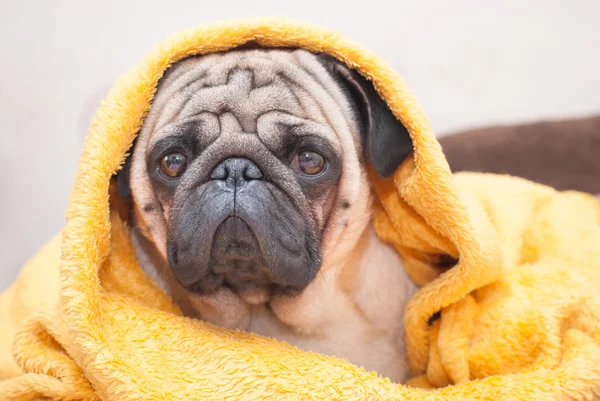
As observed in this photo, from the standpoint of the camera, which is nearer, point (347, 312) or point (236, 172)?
point (236, 172)

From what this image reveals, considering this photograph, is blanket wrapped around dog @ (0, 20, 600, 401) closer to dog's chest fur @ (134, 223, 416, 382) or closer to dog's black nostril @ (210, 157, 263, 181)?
dog's chest fur @ (134, 223, 416, 382)

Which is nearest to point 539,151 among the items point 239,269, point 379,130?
point 379,130

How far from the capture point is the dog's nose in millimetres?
1267

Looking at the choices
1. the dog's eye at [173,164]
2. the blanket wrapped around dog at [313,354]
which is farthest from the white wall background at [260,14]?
the dog's eye at [173,164]

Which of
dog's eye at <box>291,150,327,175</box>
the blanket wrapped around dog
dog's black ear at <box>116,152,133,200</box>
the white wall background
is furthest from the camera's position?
the white wall background

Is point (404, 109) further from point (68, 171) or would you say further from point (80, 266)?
point (68, 171)

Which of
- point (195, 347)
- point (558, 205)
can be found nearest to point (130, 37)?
point (195, 347)

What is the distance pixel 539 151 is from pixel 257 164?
5.45 feet

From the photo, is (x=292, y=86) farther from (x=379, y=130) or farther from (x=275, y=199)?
(x=275, y=199)

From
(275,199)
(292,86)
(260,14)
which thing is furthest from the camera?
(260,14)

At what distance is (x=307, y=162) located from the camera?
138 centimetres

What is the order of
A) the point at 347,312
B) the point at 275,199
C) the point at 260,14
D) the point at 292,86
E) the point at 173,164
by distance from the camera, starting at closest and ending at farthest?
the point at 275,199 → the point at 173,164 → the point at 292,86 → the point at 347,312 → the point at 260,14

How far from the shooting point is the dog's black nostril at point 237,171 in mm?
1275

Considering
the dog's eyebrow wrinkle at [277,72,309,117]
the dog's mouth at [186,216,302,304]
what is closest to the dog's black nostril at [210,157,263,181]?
the dog's mouth at [186,216,302,304]
